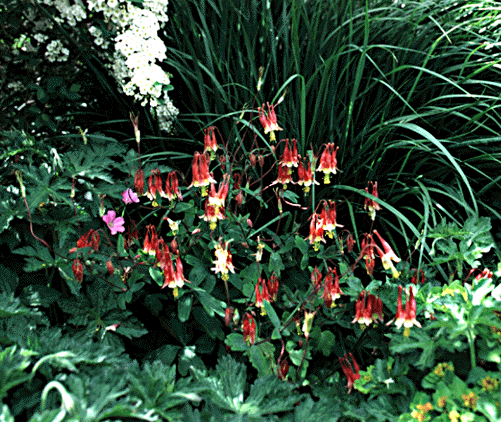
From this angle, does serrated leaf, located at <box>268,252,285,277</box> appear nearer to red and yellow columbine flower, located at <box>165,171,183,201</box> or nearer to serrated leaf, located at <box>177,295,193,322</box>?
serrated leaf, located at <box>177,295,193,322</box>

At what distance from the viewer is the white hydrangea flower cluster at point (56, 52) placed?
7.32ft

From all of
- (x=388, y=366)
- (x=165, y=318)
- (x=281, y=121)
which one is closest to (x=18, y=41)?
(x=281, y=121)

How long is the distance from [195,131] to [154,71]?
22.0 inches

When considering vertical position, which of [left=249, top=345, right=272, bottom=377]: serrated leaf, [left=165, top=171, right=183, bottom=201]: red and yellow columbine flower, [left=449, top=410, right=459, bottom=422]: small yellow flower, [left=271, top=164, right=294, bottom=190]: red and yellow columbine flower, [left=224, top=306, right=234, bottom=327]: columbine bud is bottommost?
[left=249, top=345, right=272, bottom=377]: serrated leaf

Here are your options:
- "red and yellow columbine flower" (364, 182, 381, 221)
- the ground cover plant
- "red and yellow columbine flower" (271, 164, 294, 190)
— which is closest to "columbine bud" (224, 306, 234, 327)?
the ground cover plant

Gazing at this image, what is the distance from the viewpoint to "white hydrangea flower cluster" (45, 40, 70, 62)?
2.23 meters

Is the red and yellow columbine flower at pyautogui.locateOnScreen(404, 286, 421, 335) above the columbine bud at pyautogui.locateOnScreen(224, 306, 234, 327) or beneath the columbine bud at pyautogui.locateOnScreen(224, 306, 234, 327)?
above

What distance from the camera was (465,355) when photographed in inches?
45.9

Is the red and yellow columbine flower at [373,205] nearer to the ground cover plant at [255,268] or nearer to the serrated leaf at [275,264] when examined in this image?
the ground cover plant at [255,268]

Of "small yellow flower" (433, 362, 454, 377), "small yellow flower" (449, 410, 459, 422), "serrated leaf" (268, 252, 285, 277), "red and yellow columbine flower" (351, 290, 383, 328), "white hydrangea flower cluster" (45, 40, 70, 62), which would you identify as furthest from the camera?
"white hydrangea flower cluster" (45, 40, 70, 62)

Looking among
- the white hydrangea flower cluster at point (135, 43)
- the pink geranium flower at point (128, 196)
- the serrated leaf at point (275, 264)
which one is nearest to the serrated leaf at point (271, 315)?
the serrated leaf at point (275, 264)

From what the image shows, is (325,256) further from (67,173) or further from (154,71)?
(154,71)

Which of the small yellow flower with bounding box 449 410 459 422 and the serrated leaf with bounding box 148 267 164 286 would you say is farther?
the serrated leaf with bounding box 148 267 164 286

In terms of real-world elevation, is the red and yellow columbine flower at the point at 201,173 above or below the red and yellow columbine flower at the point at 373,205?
above
